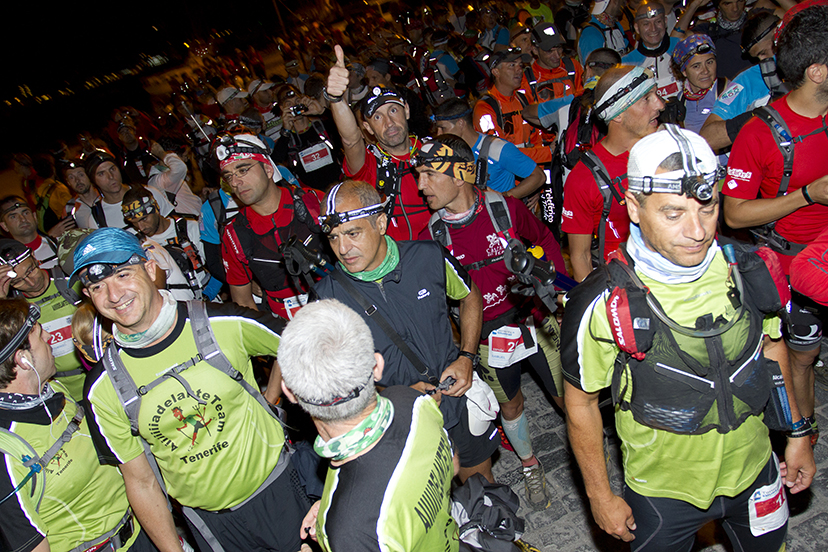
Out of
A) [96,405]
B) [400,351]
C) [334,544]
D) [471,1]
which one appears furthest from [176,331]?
[471,1]

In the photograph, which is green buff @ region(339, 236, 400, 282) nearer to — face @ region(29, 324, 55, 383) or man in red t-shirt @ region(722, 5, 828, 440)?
face @ region(29, 324, 55, 383)

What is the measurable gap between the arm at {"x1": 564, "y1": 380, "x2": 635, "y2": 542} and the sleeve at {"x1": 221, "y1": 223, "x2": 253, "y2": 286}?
3145 millimetres

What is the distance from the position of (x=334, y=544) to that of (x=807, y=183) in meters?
3.59

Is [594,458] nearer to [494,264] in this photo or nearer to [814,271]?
[814,271]

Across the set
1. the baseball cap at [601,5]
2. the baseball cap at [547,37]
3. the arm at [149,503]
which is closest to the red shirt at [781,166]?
the arm at [149,503]

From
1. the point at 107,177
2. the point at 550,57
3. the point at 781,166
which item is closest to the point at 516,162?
the point at 781,166

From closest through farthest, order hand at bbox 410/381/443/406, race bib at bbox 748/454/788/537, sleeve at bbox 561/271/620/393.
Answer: sleeve at bbox 561/271/620/393 → race bib at bbox 748/454/788/537 → hand at bbox 410/381/443/406

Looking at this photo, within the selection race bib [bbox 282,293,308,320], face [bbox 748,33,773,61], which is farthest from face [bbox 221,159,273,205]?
face [bbox 748,33,773,61]

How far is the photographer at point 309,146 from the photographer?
6.76m

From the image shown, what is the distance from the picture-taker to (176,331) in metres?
3.04

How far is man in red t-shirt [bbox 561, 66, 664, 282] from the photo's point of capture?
373 cm

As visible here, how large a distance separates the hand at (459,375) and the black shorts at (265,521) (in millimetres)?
1176

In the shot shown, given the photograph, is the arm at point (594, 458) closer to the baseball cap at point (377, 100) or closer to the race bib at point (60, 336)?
the baseball cap at point (377, 100)

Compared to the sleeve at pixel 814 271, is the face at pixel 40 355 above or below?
above
